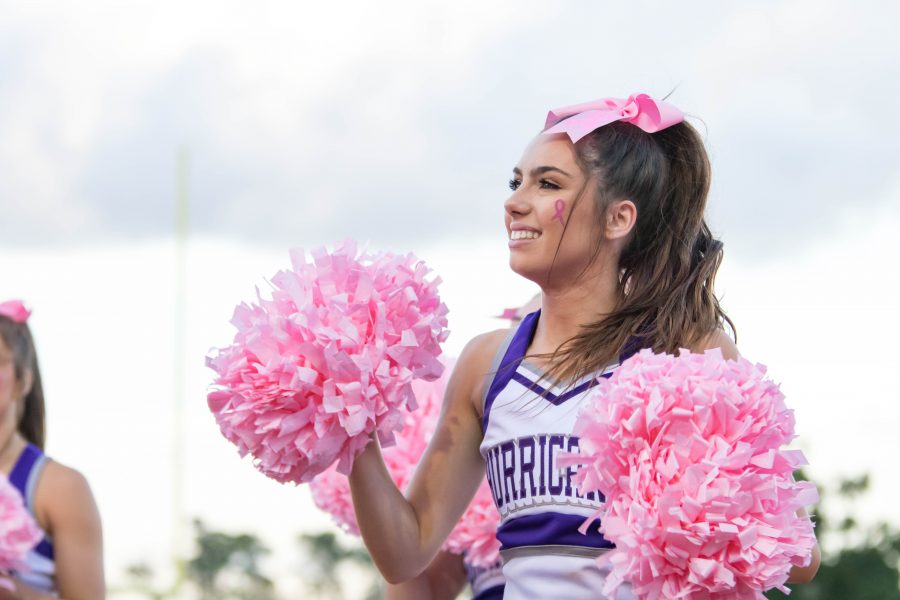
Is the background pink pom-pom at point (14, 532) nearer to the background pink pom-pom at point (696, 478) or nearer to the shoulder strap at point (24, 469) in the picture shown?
the shoulder strap at point (24, 469)

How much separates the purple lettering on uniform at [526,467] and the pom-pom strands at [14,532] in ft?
6.31

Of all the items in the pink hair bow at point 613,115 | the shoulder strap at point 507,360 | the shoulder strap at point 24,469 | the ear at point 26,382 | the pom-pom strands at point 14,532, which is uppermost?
the pink hair bow at point 613,115

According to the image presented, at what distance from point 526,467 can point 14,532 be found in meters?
1.96

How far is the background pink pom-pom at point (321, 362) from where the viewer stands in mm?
2980

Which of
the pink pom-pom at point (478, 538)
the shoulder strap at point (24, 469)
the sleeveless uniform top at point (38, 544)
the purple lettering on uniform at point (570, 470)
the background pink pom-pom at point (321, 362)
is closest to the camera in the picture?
the background pink pom-pom at point (321, 362)

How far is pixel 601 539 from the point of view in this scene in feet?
10.0

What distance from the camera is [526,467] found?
3.19m

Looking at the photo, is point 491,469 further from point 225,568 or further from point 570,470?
point 225,568

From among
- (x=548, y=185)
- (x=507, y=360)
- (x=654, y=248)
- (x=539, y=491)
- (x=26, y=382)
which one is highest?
(x=548, y=185)

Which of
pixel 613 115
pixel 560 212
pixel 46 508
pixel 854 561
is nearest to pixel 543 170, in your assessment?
pixel 560 212

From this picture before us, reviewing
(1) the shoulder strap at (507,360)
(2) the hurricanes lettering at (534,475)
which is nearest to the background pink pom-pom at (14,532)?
(1) the shoulder strap at (507,360)

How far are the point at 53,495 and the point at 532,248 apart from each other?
2.22m

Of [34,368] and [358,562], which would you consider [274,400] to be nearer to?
[34,368]

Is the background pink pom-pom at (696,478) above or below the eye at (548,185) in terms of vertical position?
below
